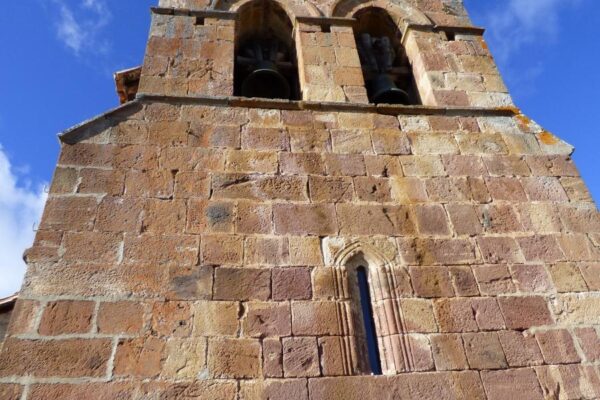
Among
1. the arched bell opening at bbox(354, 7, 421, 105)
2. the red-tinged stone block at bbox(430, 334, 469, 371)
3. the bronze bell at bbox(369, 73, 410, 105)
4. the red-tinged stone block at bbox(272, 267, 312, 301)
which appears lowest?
the red-tinged stone block at bbox(430, 334, 469, 371)

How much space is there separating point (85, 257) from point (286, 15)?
4127 millimetres

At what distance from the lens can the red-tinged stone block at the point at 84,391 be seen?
2586 millimetres

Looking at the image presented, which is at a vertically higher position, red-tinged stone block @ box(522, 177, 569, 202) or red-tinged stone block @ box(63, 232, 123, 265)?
red-tinged stone block @ box(522, 177, 569, 202)

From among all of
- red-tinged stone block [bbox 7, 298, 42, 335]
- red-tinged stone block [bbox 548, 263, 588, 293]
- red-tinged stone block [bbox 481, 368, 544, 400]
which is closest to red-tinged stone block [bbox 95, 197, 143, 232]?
red-tinged stone block [bbox 7, 298, 42, 335]

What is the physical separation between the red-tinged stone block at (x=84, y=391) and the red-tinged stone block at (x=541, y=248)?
2.93 m

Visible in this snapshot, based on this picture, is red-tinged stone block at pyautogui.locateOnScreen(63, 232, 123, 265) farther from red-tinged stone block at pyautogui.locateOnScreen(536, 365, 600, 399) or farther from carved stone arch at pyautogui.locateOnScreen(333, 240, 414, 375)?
red-tinged stone block at pyautogui.locateOnScreen(536, 365, 600, 399)

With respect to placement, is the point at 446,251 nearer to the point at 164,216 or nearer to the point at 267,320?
the point at 267,320

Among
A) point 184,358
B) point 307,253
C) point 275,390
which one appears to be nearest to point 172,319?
point 184,358

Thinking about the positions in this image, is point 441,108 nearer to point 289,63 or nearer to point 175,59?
point 289,63

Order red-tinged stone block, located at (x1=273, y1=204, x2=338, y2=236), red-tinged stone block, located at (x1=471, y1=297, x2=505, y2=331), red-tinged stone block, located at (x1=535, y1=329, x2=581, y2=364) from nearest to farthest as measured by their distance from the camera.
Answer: red-tinged stone block, located at (x1=535, y1=329, x2=581, y2=364), red-tinged stone block, located at (x1=471, y1=297, x2=505, y2=331), red-tinged stone block, located at (x1=273, y1=204, x2=338, y2=236)

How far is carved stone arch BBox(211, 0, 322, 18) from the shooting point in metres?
5.74

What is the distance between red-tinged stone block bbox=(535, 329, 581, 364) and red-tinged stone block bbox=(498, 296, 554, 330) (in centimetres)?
8

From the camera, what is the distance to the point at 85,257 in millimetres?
3131

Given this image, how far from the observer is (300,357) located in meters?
2.87
